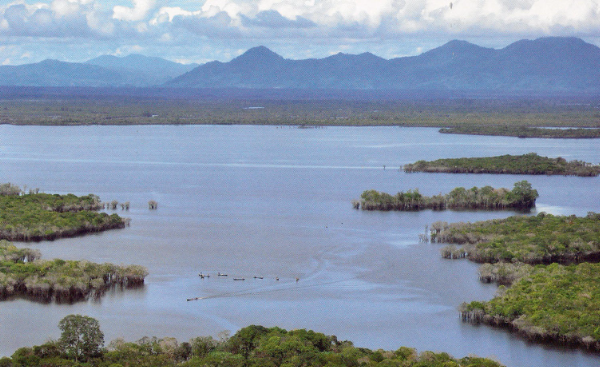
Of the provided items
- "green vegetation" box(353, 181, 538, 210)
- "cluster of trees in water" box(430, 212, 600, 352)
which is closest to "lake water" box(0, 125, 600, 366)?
"cluster of trees in water" box(430, 212, 600, 352)

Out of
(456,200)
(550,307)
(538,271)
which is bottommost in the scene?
(550,307)

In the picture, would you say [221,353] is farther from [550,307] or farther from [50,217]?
[50,217]

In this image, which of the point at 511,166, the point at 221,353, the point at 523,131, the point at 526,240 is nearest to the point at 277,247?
the point at 526,240

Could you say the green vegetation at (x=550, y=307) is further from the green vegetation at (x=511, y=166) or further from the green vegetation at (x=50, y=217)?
the green vegetation at (x=511, y=166)

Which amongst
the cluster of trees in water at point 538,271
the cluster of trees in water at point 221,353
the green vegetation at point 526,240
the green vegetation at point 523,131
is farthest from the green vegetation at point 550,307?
the green vegetation at point 523,131

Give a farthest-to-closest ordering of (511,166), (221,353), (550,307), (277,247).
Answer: (511,166), (277,247), (550,307), (221,353)
